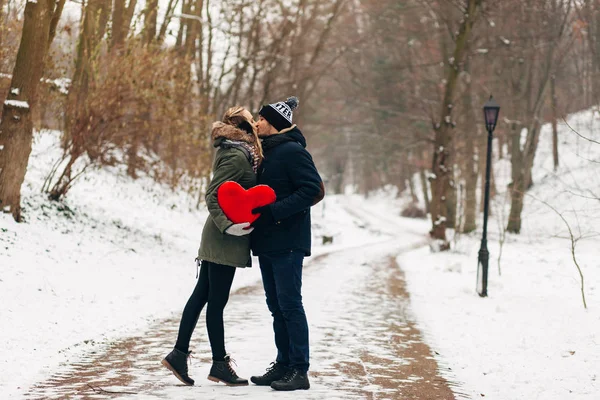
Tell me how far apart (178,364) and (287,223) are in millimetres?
1343

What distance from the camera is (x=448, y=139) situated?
23891 millimetres

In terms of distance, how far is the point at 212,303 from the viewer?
567 cm

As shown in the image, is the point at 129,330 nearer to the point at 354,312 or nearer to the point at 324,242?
the point at 354,312

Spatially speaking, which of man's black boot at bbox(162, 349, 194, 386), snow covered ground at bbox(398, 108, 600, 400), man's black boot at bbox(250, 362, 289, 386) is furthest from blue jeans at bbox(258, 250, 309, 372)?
snow covered ground at bbox(398, 108, 600, 400)

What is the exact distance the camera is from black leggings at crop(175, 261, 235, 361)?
5598mm

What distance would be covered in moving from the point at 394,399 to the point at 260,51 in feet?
71.3

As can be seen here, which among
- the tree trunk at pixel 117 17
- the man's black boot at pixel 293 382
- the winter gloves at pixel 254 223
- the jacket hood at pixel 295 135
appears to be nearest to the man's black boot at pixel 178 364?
the man's black boot at pixel 293 382

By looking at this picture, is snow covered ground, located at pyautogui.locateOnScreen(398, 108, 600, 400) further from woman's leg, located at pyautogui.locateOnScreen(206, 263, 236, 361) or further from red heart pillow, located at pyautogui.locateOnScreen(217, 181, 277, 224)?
red heart pillow, located at pyautogui.locateOnScreen(217, 181, 277, 224)

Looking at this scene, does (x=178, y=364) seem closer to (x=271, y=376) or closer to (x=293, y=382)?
(x=271, y=376)

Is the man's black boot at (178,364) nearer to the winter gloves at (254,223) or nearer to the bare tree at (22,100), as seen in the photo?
the winter gloves at (254,223)

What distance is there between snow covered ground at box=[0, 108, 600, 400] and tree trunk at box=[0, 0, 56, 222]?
698mm

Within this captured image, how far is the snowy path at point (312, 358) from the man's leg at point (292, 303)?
293 millimetres

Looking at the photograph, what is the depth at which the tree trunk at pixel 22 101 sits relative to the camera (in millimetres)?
11883

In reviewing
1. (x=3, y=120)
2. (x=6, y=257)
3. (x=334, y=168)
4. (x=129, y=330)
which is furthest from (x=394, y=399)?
(x=334, y=168)
